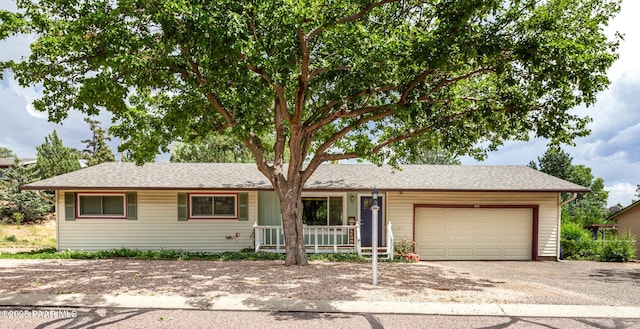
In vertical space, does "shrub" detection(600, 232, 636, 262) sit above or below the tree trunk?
below

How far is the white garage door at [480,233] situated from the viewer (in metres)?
13.8

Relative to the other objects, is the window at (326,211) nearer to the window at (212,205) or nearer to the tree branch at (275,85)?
the window at (212,205)

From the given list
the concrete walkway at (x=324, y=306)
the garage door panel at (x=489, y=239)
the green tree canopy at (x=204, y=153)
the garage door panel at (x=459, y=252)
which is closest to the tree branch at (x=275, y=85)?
the concrete walkway at (x=324, y=306)

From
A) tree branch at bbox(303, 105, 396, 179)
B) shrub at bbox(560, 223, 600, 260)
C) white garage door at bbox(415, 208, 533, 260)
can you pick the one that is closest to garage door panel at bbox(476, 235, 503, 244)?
white garage door at bbox(415, 208, 533, 260)

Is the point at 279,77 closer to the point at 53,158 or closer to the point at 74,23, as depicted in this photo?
the point at 74,23

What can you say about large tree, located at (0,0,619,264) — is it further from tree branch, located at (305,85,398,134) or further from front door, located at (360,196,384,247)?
front door, located at (360,196,384,247)

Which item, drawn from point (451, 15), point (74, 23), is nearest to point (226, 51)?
point (74, 23)

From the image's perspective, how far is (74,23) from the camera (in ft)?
24.7

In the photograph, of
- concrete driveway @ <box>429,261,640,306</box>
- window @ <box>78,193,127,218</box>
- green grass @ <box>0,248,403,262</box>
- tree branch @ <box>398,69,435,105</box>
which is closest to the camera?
concrete driveway @ <box>429,261,640,306</box>

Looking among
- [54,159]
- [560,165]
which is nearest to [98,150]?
[54,159]

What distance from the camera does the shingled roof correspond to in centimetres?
1293

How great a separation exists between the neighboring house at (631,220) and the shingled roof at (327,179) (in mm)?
5299

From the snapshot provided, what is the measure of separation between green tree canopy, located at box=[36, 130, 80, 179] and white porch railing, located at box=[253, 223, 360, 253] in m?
19.0

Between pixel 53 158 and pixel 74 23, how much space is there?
73.3 feet
